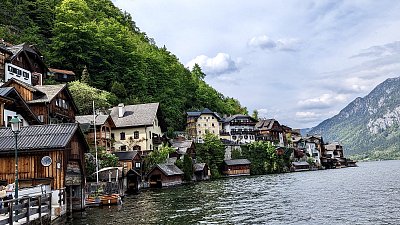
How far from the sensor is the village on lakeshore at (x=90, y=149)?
28.2 metres

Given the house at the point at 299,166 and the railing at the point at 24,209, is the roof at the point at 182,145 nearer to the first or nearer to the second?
the house at the point at 299,166

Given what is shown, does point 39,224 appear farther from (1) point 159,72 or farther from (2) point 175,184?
(1) point 159,72

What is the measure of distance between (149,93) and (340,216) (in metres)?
89.4

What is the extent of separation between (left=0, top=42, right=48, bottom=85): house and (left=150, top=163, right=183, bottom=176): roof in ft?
78.4

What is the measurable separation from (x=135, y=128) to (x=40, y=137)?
45549 mm

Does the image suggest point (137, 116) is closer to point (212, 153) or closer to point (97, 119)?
point (97, 119)

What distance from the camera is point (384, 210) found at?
27.7m

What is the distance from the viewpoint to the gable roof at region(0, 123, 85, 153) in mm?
28036

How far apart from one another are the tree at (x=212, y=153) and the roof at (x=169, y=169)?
20422mm

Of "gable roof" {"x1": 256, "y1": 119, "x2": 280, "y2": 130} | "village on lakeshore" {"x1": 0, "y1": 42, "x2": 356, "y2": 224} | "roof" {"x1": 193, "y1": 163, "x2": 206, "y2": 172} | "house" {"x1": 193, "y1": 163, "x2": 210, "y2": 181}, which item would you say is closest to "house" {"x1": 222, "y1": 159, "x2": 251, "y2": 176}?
"village on lakeshore" {"x1": 0, "y1": 42, "x2": 356, "y2": 224}

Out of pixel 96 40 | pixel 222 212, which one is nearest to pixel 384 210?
pixel 222 212

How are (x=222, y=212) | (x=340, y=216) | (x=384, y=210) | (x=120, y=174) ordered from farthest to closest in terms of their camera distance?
(x=120, y=174) → (x=222, y=212) → (x=384, y=210) → (x=340, y=216)

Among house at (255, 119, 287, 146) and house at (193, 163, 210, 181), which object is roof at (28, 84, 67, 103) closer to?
house at (193, 163, 210, 181)

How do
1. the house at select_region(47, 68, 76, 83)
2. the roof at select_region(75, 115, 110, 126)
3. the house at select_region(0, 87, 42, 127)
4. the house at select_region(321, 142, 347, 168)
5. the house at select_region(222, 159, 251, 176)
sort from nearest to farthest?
the house at select_region(0, 87, 42, 127) → the roof at select_region(75, 115, 110, 126) → the house at select_region(47, 68, 76, 83) → the house at select_region(222, 159, 251, 176) → the house at select_region(321, 142, 347, 168)
